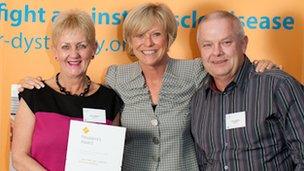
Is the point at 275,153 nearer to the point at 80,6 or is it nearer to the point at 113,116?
the point at 113,116

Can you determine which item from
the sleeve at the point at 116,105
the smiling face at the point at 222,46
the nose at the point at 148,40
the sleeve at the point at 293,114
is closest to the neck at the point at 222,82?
the smiling face at the point at 222,46

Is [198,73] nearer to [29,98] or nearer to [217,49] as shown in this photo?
[217,49]

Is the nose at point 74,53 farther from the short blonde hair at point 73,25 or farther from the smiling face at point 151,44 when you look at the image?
the smiling face at point 151,44

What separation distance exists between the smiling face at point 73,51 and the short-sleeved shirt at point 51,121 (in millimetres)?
150

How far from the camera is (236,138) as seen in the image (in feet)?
7.00

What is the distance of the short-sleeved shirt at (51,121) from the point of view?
218cm

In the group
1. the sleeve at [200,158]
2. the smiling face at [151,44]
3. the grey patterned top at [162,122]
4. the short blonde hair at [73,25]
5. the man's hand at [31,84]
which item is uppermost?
the short blonde hair at [73,25]

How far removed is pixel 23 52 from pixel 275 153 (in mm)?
1722

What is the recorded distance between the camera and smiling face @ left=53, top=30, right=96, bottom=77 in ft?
7.24

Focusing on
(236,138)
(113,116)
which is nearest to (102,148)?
(113,116)

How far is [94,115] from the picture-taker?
227 centimetres

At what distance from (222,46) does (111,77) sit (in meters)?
0.76

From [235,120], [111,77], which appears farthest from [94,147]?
[235,120]

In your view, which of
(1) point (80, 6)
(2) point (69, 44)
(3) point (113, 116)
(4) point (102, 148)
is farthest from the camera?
(1) point (80, 6)
